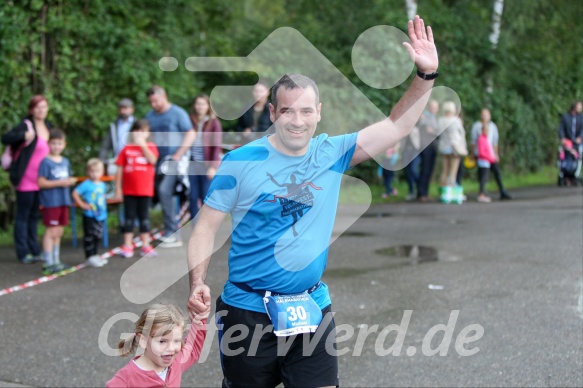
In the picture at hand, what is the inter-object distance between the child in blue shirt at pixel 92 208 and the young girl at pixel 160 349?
587 centimetres

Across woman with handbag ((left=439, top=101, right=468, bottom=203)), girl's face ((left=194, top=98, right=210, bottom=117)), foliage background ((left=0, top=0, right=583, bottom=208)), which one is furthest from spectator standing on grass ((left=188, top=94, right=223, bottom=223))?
woman with handbag ((left=439, top=101, right=468, bottom=203))

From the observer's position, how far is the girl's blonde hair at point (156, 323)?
158 inches

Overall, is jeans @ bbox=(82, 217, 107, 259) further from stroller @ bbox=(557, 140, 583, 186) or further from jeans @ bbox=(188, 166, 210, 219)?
stroller @ bbox=(557, 140, 583, 186)

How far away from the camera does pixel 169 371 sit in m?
4.07

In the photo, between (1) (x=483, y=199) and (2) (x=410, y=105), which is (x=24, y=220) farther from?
(1) (x=483, y=199)

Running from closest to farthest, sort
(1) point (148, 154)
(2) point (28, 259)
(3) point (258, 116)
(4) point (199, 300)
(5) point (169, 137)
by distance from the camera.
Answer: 1. (4) point (199, 300)
2. (2) point (28, 259)
3. (1) point (148, 154)
4. (5) point (169, 137)
5. (3) point (258, 116)

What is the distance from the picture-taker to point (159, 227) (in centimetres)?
1313

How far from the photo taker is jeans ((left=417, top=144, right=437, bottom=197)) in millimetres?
16844

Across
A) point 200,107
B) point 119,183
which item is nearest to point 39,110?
point 119,183

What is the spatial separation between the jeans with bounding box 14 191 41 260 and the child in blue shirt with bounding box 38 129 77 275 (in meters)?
0.49

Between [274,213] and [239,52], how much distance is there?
664 inches

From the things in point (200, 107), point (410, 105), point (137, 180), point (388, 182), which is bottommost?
point (388, 182)

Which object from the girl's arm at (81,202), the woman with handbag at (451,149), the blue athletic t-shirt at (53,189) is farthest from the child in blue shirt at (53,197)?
the woman with handbag at (451,149)

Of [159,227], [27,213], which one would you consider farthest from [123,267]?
[159,227]
